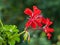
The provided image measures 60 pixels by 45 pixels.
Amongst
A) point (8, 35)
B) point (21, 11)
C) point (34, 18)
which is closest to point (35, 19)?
point (34, 18)

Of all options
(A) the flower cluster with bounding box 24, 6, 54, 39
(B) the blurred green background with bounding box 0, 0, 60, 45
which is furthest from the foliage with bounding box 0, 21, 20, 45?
(B) the blurred green background with bounding box 0, 0, 60, 45

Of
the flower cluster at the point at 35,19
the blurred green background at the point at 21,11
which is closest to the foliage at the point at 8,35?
the flower cluster at the point at 35,19

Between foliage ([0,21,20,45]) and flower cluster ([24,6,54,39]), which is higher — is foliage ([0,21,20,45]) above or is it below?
below

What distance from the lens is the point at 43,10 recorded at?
4.44 m

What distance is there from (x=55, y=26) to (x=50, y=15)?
217 millimetres

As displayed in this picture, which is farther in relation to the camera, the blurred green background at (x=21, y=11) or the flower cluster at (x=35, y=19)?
the blurred green background at (x=21, y=11)

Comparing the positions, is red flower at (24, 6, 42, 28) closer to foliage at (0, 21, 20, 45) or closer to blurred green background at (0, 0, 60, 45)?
foliage at (0, 21, 20, 45)

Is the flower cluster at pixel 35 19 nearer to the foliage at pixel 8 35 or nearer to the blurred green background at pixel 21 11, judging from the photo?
the foliage at pixel 8 35

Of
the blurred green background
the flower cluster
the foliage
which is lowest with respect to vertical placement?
the blurred green background

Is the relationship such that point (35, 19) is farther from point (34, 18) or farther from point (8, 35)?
point (8, 35)

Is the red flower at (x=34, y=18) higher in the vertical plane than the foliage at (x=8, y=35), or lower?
higher

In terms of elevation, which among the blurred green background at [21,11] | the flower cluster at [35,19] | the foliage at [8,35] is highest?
the flower cluster at [35,19]

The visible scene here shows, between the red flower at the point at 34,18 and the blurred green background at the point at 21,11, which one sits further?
the blurred green background at the point at 21,11

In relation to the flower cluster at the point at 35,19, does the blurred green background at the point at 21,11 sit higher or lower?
lower
